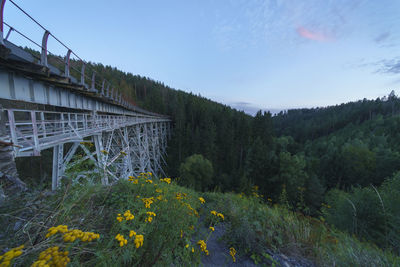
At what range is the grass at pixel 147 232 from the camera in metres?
1.15

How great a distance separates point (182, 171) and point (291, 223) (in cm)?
1655

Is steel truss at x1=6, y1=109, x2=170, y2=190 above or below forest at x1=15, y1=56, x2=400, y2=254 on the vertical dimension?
above

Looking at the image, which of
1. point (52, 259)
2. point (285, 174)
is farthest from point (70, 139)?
point (285, 174)

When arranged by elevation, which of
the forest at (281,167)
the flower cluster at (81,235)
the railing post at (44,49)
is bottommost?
the forest at (281,167)

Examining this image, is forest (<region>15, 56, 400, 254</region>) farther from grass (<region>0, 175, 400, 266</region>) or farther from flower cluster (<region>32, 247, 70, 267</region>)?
flower cluster (<region>32, 247, 70, 267</region>)

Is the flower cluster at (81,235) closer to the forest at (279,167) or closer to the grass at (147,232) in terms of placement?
the grass at (147,232)

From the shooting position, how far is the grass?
1.15 metres

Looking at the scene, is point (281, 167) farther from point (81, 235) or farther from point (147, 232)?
point (81, 235)

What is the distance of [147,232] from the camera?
150 centimetres

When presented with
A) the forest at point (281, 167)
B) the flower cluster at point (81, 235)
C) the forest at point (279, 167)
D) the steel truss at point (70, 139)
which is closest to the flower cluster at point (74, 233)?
the flower cluster at point (81, 235)

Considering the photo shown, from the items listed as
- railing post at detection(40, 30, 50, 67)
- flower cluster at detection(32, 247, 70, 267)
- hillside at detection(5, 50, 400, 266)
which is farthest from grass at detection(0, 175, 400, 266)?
railing post at detection(40, 30, 50, 67)

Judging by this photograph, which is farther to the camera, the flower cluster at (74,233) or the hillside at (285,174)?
the hillside at (285,174)

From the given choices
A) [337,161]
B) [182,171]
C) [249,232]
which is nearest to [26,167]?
[182,171]

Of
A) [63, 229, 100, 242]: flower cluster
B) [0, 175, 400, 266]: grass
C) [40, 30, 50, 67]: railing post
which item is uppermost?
[40, 30, 50, 67]: railing post
